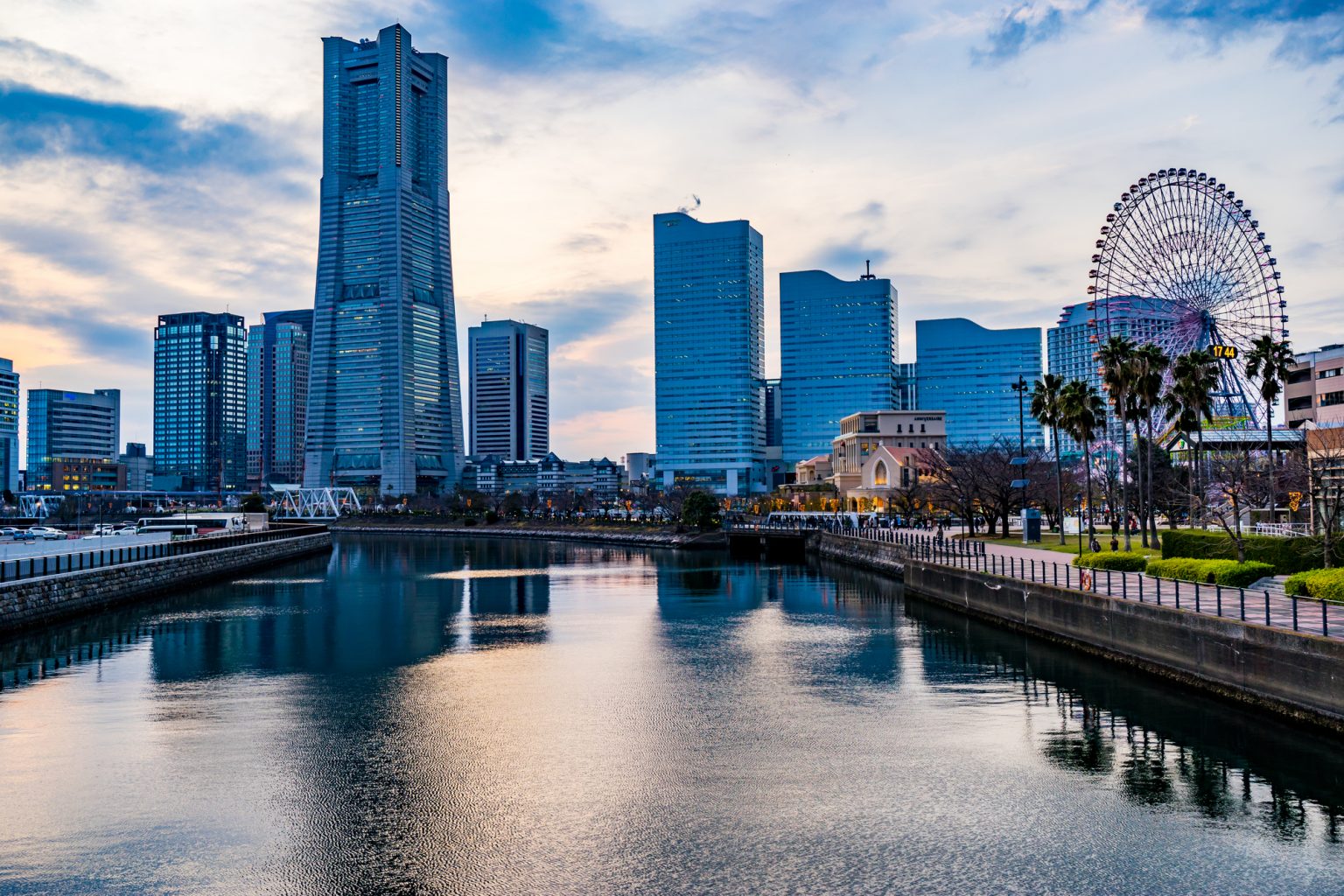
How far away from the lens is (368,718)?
3278 cm

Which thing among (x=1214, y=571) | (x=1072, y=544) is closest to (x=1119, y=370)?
(x=1072, y=544)

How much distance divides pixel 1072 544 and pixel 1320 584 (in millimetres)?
43688

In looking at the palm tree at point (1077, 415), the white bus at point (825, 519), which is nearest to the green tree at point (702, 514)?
the white bus at point (825, 519)

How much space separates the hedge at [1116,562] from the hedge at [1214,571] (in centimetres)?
246

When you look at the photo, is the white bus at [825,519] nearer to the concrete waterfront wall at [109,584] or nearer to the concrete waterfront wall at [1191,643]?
the concrete waterfront wall at [109,584]

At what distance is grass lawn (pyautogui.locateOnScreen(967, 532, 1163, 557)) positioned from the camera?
205 feet

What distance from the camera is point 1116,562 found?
48.6 metres

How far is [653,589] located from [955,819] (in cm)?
5790

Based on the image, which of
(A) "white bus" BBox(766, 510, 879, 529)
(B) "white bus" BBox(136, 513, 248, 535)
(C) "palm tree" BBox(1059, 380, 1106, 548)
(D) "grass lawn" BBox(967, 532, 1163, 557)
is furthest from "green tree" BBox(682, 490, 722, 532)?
(C) "palm tree" BBox(1059, 380, 1106, 548)

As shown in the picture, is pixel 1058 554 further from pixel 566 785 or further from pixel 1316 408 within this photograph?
pixel 1316 408

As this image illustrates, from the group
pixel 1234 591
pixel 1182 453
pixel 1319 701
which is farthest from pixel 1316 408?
pixel 1319 701

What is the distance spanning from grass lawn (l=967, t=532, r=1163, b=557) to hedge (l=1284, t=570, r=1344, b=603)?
2201 centimetres

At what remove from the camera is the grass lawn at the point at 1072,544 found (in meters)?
62.5

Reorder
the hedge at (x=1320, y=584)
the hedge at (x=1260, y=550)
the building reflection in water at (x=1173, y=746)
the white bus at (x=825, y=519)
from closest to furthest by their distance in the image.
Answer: the building reflection in water at (x=1173, y=746) → the hedge at (x=1320, y=584) → the hedge at (x=1260, y=550) → the white bus at (x=825, y=519)
